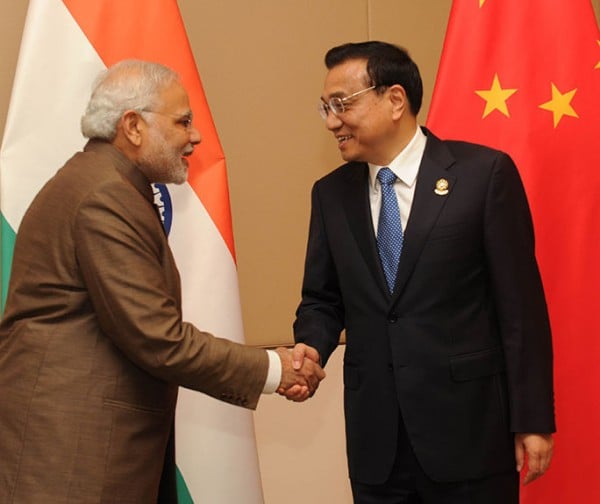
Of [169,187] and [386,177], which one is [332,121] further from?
[169,187]

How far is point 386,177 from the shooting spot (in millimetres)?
2268

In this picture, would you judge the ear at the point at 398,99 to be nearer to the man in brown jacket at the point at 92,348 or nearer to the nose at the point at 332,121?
the nose at the point at 332,121

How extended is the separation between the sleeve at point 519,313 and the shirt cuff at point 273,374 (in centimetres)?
57

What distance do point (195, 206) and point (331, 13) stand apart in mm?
1212

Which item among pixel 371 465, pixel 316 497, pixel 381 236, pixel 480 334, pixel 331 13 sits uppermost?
pixel 331 13

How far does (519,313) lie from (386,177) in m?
0.49

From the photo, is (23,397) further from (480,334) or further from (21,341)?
(480,334)

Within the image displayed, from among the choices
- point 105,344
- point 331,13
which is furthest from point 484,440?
point 331,13

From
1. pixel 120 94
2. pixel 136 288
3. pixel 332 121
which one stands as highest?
pixel 120 94

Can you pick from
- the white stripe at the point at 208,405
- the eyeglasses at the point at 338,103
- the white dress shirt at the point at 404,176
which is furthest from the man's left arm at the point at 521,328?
the white stripe at the point at 208,405

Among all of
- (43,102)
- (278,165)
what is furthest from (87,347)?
(278,165)

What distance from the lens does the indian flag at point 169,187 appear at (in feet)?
8.45

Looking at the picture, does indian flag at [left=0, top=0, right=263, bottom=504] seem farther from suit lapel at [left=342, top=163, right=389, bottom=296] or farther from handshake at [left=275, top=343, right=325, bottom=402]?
suit lapel at [left=342, top=163, right=389, bottom=296]

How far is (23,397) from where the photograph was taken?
1.94m
